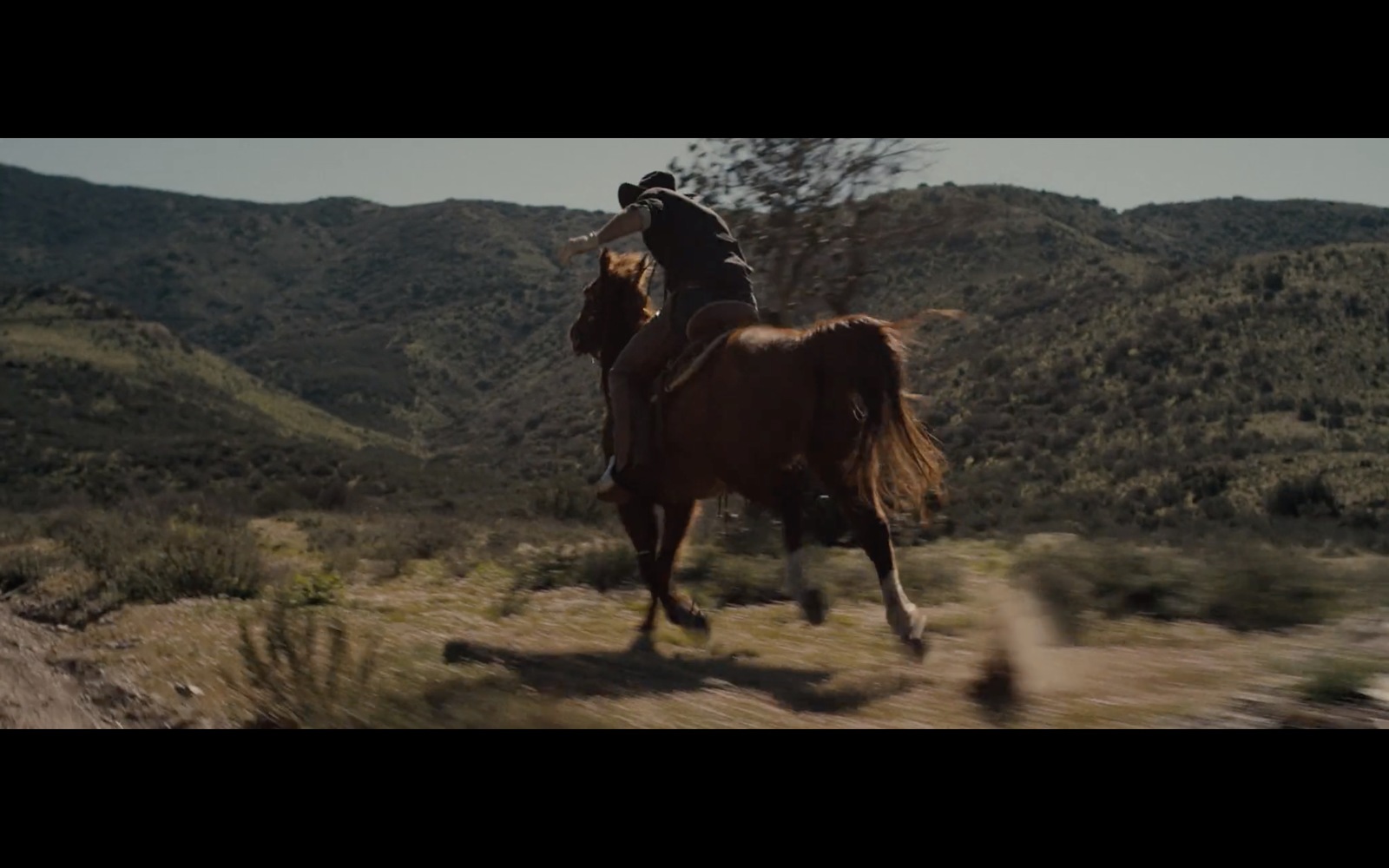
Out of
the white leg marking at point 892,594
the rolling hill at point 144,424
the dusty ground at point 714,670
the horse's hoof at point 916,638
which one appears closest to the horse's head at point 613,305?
the dusty ground at point 714,670

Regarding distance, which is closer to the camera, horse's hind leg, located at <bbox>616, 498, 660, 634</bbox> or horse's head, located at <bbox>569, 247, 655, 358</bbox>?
horse's hind leg, located at <bbox>616, 498, 660, 634</bbox>

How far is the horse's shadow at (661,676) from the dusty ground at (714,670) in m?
0.02

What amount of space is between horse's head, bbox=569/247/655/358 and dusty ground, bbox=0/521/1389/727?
79.0 inches

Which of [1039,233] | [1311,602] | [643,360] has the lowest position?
[1311,602]

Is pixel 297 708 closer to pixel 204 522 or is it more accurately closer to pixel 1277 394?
pixel 204 522

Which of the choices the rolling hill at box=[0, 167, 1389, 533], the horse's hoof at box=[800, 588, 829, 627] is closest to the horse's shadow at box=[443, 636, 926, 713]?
the horse's hoof at box=[800, 588, 829, 627]

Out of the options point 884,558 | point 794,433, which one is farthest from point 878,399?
point 884,558

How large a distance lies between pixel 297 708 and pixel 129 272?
111951mm

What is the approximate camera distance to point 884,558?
18.7 ft

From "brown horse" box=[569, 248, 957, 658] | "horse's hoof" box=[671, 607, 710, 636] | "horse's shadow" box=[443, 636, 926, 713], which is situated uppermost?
"brown horse" box=[569, 248, 957, 658]

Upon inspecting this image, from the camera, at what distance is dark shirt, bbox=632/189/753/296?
6750 mm

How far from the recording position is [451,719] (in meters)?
4.02

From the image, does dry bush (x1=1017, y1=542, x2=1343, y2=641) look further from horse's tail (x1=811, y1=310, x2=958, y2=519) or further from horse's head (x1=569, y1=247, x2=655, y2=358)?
horse's head (x1=569, y1=247, x2=655, y2=358)
